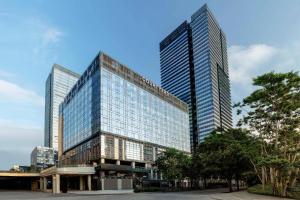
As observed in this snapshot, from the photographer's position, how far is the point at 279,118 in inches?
1468

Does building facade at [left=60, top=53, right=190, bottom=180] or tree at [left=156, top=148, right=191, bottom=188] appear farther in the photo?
building facade at [left=60, top=53, right=190, bottom=180]

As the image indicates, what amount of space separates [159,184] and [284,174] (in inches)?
2078

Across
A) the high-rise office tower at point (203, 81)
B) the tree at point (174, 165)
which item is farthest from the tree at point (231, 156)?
the high-rise office tower at point (203, 81)

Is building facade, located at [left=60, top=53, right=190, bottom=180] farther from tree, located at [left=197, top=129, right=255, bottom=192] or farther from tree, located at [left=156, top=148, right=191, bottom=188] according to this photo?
tree, located at [left=197, top=129, right=255, bottom=192]

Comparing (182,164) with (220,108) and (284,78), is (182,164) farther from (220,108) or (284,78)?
(220,108)

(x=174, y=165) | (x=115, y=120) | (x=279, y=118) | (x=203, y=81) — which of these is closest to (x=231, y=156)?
(x=279, y=118)

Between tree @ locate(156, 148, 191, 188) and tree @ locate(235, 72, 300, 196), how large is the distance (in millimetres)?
30800

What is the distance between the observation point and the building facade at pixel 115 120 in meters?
89.7

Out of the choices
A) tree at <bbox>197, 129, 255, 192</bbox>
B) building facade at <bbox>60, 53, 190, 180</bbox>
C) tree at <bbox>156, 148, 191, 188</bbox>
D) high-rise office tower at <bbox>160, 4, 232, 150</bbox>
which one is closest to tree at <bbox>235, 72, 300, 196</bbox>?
tree at <bbox>197, 129, 255, 192</bbox>

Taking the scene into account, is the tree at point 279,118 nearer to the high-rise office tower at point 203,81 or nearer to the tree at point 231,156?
the tree at point 231,156

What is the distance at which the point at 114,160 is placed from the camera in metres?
92.9

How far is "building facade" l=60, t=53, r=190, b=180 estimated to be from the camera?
89688 millimetres

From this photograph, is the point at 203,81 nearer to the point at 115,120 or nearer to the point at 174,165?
the point at 115,120

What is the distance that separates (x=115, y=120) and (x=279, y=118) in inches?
2385
